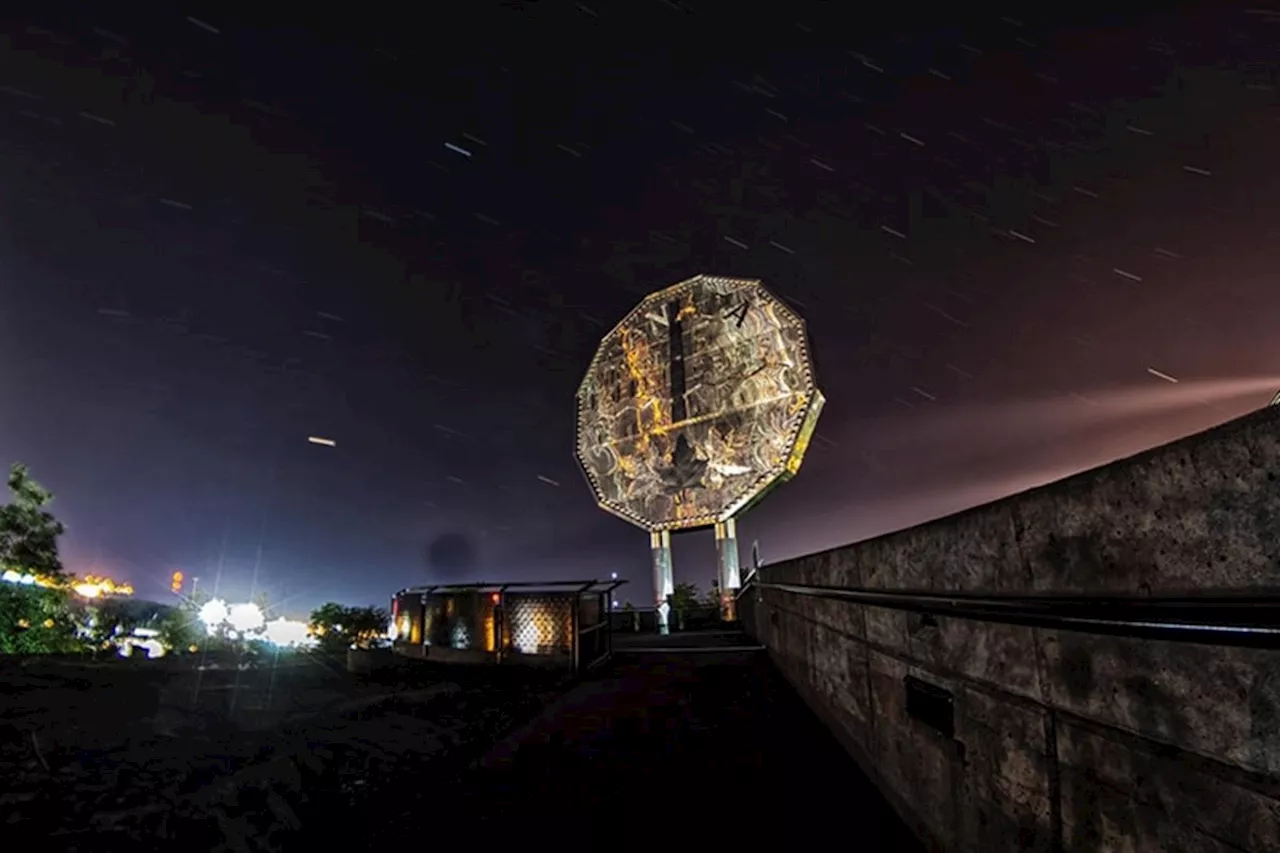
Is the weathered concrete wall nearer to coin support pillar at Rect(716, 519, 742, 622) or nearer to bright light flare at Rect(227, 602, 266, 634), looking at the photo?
coin support pillar at Rect(716, 519, 742, 622)

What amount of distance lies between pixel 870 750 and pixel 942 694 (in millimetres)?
1916

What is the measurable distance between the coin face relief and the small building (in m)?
13.3

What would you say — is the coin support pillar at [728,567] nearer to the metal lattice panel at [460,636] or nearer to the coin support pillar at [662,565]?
the coin support pillar at [662,565]

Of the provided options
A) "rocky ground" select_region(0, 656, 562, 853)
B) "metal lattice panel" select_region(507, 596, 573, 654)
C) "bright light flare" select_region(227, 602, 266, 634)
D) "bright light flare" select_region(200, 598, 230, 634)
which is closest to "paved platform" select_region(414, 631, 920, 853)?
"rocky ground" select_region(0, 656, 562, 853)

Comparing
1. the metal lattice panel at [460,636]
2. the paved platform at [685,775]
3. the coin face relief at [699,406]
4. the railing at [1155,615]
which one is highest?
the coin face relief at [699,406]

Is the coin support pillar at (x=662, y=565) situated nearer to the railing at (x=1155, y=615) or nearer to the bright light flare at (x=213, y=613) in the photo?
the railing at (x=1155, y=615)

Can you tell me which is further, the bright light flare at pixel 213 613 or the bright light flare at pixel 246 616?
the bright light flare at pixel 246 616

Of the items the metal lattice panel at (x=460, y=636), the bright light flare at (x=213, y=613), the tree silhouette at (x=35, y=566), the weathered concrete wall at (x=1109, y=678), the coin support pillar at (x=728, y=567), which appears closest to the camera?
the weathered concrete wall at (x=1109, y=678)

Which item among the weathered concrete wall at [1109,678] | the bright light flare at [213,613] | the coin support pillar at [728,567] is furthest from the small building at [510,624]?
the bright light flare at [213,613]

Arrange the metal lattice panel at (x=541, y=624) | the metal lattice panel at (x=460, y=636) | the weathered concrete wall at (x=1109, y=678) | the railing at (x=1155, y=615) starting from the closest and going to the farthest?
the railing at (x=1155, y=615) < the weathered concrete wall at (x=1109, y=678) < the metal lattice panel at (x=541, y=624) < the metal lattice panel at (x=460, y=636)

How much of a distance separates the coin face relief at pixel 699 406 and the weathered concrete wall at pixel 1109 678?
20.8 m

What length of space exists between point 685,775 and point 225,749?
16.9ft

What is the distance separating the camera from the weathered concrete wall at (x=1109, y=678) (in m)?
1.43

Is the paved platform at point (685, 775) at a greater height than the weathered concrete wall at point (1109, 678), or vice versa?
the weathered concrete wall at point (1109, 678)
